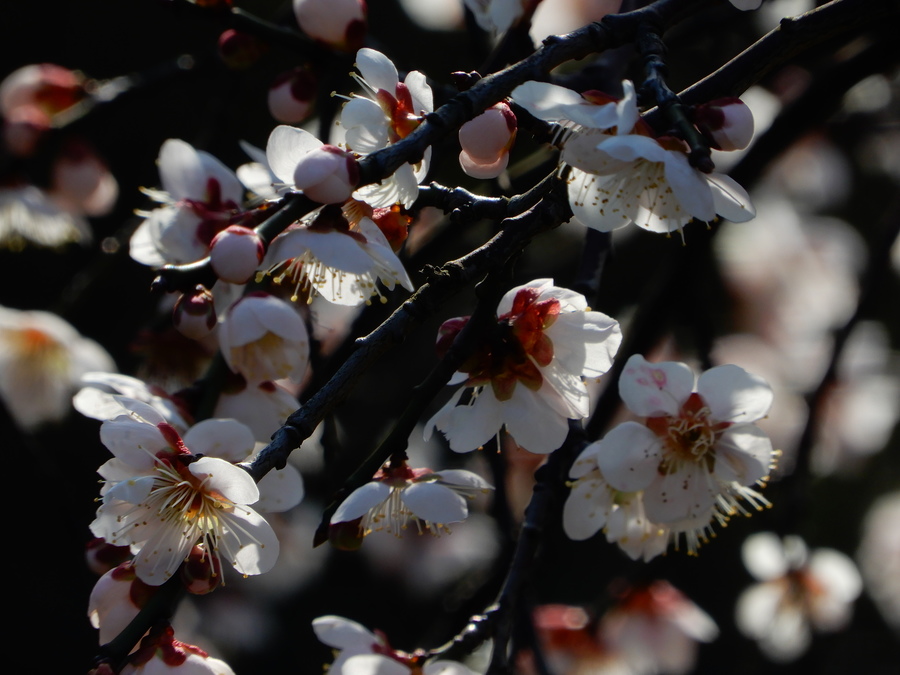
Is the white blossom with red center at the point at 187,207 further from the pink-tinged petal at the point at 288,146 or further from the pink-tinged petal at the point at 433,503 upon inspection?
the pink-tinged petal at the point at 433,503

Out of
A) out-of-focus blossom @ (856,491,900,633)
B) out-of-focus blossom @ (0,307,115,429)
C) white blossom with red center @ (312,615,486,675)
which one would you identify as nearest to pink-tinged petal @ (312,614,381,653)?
white blossom with red center @ (312,615,486,675)

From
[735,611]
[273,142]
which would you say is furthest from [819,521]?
[273,142]

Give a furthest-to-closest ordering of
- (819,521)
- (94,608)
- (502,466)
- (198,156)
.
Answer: (819,521), (502,466), (198,156), (94,608)

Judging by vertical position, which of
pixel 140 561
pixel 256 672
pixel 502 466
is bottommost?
pixel 256 672

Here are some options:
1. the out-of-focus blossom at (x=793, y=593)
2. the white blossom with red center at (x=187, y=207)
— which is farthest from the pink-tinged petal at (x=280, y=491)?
the out-of-focus blossom at (x=793, y=593)

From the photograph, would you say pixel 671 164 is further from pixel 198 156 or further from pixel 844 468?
pixel 844 468

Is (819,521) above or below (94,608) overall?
below

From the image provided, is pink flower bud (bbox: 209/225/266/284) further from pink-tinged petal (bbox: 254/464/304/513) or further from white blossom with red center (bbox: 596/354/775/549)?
white blossom with red center (bbox: 596/354/775/549)

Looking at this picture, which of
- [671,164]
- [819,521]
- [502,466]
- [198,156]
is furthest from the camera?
[819,521]
